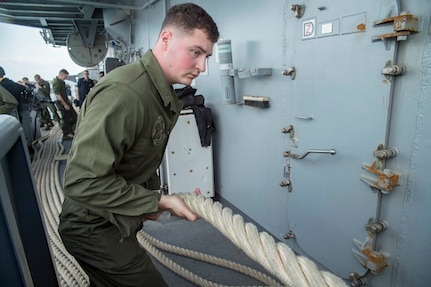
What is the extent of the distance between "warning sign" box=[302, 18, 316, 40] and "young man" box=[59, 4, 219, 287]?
1017 mm

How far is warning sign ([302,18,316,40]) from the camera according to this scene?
77.6 inches

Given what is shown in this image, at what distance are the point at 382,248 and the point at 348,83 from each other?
1.02m

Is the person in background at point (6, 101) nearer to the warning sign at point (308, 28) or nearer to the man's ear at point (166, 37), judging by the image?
the man's ear at point (166, 37)

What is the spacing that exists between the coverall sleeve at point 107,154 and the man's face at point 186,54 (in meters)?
0.24

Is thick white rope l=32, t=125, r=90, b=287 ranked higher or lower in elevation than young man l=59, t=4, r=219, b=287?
lower

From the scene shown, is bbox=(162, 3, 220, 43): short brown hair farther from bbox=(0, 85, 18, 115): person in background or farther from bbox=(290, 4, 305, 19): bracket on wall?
bbox=(0, 85, 18, 115): person in background

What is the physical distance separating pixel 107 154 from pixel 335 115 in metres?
1.47

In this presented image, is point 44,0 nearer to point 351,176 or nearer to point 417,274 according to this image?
point 351,176

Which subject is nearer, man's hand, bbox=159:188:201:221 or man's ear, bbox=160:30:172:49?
man's hand, bbox=159:188:201:221

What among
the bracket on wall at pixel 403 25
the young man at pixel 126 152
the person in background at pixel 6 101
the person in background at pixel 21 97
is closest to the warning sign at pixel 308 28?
the bracket on wall at pixel 403 25

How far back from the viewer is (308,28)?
201cm

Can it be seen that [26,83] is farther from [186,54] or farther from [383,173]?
[383,173]

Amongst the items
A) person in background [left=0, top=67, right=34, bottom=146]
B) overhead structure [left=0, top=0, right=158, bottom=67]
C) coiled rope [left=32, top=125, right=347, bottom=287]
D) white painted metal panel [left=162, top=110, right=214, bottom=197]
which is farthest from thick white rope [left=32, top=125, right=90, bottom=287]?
overhead structure [left=0, top=0, right=158, bottom=67]

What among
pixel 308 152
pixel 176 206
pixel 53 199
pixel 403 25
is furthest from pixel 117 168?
pixel 53 199
